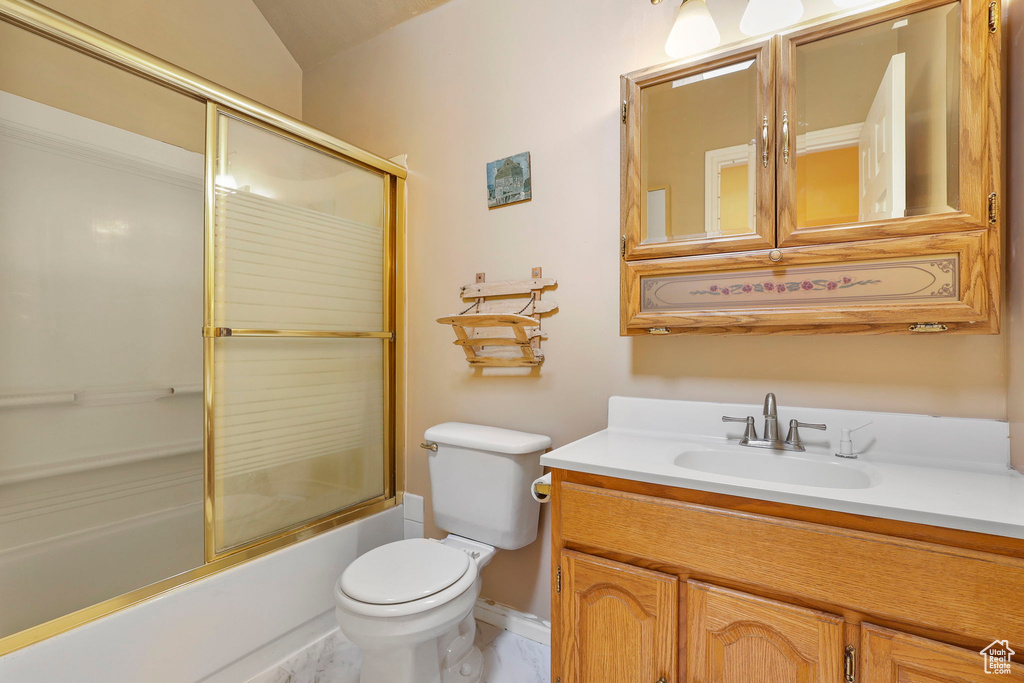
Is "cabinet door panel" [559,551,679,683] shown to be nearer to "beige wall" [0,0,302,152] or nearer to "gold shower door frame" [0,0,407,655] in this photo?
"gold shower door frame" [0,0,407,655]

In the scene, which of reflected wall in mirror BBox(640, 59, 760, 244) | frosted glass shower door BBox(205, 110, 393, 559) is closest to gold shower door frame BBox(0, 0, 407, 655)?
frosted glass shower door BBox(205, 110, 393, 559)

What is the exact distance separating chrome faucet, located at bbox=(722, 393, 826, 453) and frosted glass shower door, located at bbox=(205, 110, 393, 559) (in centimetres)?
143

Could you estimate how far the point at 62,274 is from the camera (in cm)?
149

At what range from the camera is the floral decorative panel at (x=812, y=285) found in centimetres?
105

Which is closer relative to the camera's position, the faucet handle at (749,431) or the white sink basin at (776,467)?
the white sink basin at (776,467)

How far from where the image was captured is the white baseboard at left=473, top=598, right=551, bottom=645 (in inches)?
66.2

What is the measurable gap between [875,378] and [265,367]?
185 cm

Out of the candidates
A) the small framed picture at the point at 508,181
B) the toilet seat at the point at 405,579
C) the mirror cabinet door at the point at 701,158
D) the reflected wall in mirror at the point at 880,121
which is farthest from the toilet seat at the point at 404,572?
the reflected wall in mirror at the point at 880,121

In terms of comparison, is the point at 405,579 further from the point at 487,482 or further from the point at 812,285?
the point at 812,285

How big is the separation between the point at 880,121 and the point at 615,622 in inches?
52.5

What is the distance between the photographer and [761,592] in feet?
3.04

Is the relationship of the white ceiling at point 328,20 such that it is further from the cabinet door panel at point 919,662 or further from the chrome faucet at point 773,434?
the cabinet door panel at point 919,662

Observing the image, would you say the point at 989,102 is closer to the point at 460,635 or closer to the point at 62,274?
the point at 460,635

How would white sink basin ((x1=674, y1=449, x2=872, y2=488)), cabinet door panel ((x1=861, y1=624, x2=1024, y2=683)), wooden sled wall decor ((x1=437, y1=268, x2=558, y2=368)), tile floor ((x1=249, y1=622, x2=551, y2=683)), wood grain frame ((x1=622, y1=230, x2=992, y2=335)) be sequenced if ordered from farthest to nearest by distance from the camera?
wooden sled wall decor ((x1=437, y1=268, x2=558, y2=368)), tile floor ((x1=249, y1=622, x2=551, y2=683)), white sink basin ((x1=674, y1=449, x2=872, y2=488)), wood grain frame ((x1=622, y1=230, x2=992, y2=335)), cabinet door panel ((x1=861, y1=624, x2=1024, y2=683))
